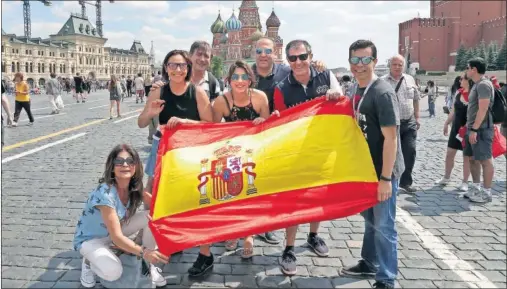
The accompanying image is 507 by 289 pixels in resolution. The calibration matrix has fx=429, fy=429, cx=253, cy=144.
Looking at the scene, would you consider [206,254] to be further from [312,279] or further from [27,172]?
[27,172]

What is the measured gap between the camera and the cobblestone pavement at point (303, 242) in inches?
159

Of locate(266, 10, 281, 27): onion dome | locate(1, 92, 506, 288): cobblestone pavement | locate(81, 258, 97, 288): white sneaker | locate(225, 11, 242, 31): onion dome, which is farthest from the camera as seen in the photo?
locate(225, 11, 242, 31): onion dome

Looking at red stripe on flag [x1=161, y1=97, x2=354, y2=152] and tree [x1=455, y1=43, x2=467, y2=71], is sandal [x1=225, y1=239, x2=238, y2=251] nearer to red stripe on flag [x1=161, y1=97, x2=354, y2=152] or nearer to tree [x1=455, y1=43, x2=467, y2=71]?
red stripe on flag [x1=161, y1=97, x2=354, y2=152]

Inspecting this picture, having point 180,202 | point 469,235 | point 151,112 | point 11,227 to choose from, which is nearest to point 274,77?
point 151,112

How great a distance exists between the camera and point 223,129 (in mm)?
4176

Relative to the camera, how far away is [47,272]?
4.19 metres

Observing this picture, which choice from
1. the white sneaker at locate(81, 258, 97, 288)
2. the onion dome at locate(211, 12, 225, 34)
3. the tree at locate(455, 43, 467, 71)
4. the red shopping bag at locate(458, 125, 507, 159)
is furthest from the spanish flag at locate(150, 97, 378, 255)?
the onion dome at locate(211, 12, 225, 34)

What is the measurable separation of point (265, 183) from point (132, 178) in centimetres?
128

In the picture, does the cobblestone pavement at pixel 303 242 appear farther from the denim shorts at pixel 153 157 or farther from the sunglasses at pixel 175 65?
the sunglasses at pixel 175 65

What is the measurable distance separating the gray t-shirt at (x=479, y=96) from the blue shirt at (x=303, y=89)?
2.94m

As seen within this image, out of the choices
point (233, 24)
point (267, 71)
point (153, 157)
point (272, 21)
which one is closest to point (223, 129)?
point (153, 157)

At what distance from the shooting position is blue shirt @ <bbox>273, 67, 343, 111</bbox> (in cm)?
446

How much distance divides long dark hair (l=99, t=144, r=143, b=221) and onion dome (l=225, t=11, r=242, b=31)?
345ft

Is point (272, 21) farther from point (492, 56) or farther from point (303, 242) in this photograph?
point (303, 242)
